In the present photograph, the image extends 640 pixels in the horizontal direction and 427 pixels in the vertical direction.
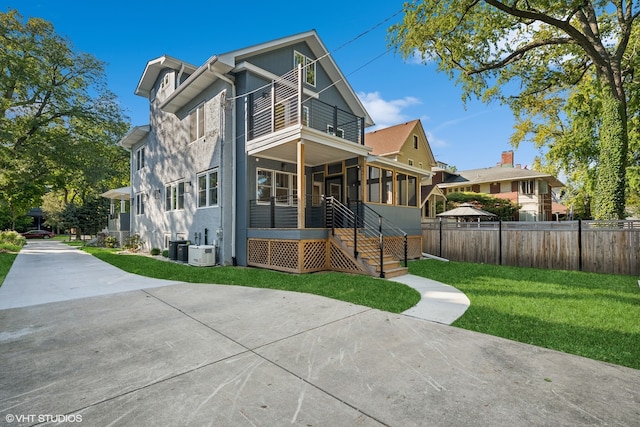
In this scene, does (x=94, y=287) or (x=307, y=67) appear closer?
(x=94, y=287)

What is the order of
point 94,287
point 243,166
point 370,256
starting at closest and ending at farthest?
point 94,287, point 370,256, point 243,166

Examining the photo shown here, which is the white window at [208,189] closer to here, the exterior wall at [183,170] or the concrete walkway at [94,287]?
the exterior wall at [183,170]

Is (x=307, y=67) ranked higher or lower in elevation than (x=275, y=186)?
higher

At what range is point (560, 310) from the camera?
5.30 metres

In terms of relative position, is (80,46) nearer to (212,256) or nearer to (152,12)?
(152,12)

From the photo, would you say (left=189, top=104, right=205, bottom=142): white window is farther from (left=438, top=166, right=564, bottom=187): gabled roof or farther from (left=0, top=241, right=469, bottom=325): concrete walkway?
(left=438, top=166, right=564, bottom=187): gabled roof

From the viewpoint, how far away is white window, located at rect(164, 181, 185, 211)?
14.0 metres

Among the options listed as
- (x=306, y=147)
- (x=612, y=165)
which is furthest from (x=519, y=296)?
(x=612, y=165)

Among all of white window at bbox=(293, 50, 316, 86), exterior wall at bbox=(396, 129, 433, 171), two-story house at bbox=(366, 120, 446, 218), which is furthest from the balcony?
exterior wall at bbox=(396, 129, 433, 171)

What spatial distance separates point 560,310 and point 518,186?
2744 cm

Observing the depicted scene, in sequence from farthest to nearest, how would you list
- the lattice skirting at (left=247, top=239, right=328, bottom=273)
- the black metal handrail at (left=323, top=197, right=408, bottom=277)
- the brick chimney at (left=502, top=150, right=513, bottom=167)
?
the brick chimney at (left=502, top=150, right=513, bottom=167) < the black metal handrail at (left=323, top=197, right=408, bottom=277) < the lattice skirting at (left=247, top=239, right=328, bottom=273)

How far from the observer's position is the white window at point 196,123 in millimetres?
12512

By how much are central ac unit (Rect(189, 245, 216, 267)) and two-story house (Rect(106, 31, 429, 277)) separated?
26 centimetres

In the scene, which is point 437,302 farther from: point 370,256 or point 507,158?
point 507,158
